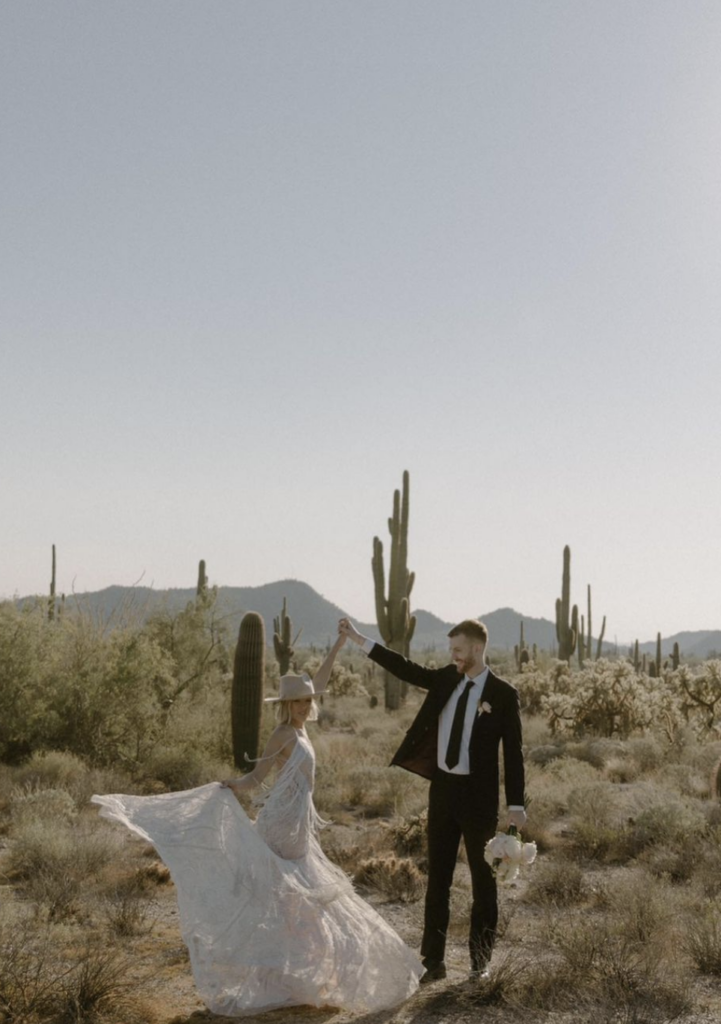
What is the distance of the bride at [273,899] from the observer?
5242 millimetres

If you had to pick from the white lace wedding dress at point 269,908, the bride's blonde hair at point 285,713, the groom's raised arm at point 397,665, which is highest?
the groom's raised arm at point 397,665

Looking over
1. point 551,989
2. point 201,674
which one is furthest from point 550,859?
point 201,674

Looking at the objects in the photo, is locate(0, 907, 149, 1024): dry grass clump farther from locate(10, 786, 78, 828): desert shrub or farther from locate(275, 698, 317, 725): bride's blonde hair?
locate(10, 786, 78, 828): desert shrub

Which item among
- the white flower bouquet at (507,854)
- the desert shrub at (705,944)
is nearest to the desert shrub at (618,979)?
the desert shrub at (705,944)

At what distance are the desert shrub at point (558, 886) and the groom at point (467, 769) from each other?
119 inches

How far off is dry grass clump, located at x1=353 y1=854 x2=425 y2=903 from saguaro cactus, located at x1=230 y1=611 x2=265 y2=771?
7.06m

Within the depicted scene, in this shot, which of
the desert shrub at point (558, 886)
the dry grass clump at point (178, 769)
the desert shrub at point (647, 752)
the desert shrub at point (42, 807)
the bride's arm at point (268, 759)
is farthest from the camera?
the desert shrub at point (647, 752)

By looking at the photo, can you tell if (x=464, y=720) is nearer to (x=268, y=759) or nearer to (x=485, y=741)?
(x=485, y=741)

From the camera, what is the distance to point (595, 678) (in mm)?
20547

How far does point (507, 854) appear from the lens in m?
5.36

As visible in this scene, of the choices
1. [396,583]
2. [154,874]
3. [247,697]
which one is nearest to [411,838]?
[154,874]

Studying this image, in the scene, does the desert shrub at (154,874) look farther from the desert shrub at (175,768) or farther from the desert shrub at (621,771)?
the desert shrub at (621,771)

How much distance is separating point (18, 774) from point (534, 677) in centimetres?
1626

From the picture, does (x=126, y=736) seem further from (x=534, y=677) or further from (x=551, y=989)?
(x=534, y=677)
